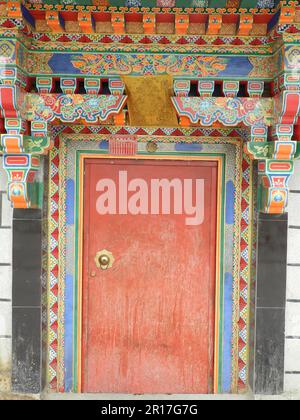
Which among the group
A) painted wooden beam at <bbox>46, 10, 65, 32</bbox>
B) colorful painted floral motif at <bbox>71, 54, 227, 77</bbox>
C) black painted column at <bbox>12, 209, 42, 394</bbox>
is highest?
painted wooden beam at <bbox>46, 10, 65, 32</bbox>

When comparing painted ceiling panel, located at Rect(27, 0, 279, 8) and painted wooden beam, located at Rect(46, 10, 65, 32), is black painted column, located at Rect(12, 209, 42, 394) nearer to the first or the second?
painted wooden beam, located at Rect(46, 10, 65, 32)

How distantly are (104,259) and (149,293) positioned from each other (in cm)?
50

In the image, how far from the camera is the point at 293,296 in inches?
156

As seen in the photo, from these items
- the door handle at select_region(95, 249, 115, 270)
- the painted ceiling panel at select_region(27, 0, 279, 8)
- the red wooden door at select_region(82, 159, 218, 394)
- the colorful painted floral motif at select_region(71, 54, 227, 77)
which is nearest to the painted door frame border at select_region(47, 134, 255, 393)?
the red wooden door at select_region(82, 159, 218, 394)

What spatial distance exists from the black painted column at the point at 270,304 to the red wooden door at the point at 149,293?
435 millimetres

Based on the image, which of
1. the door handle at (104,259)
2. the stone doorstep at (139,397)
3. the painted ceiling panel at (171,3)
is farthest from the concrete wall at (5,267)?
the painted ceiling panel at (171,3)

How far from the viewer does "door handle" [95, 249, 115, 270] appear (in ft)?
13.4

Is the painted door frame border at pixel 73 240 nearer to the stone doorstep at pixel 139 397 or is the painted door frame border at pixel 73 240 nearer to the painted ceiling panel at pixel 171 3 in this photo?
the stone doorstep at pixel 139 397

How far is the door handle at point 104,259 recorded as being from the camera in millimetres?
4082

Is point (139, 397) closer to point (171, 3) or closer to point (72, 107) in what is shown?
point (72, 107)

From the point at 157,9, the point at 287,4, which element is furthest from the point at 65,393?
the point at 287,4

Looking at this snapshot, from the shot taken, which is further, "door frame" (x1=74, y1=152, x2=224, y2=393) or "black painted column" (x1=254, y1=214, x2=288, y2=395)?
"door frame" (x1=74, y1=152, x2=224, y2=393)

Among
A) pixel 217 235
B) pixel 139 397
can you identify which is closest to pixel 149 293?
pixel 217 235

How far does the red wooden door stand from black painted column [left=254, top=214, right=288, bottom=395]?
0.44 metres
